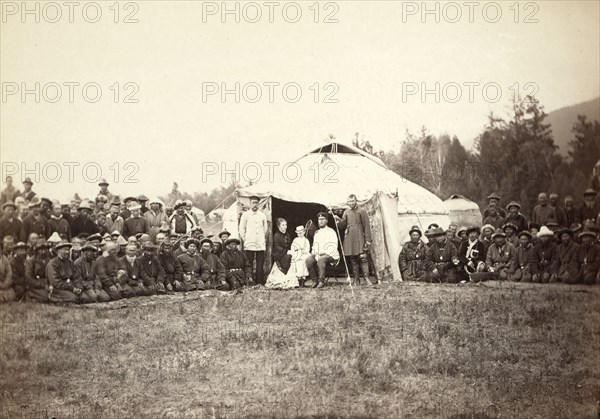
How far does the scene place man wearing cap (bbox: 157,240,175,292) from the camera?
652 centimetres

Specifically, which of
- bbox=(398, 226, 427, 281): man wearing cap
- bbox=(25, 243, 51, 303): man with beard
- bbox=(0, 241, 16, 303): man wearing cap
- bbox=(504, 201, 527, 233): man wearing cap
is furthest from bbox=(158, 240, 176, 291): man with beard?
bbox=(504, 201, 527, 233): man wearing cap

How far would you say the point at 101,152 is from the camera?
6.16m

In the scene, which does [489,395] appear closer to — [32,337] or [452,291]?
[452,291]

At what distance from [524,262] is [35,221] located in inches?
207

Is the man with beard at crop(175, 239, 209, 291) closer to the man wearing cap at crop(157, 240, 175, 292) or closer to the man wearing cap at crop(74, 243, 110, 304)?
the man wearing cap at crop(157, 240, 175, 292)

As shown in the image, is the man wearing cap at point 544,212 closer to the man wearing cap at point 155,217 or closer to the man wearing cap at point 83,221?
the man wearing cap at point 155,217

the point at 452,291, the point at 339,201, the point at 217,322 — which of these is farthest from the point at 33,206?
the point at 452,291

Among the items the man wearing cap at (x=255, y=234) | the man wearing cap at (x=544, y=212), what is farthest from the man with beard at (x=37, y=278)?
the man wearing cap at (x=544, y=212)

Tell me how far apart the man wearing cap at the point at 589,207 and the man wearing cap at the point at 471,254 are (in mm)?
1202

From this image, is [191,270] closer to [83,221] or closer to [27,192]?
[83,221]

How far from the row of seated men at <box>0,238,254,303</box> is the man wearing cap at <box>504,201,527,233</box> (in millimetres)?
3098

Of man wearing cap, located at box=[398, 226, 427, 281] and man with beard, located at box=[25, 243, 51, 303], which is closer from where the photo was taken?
man with beard, located at box=[25, 243, 51, 303]

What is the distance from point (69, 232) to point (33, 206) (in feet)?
1.70

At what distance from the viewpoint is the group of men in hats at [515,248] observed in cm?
638
